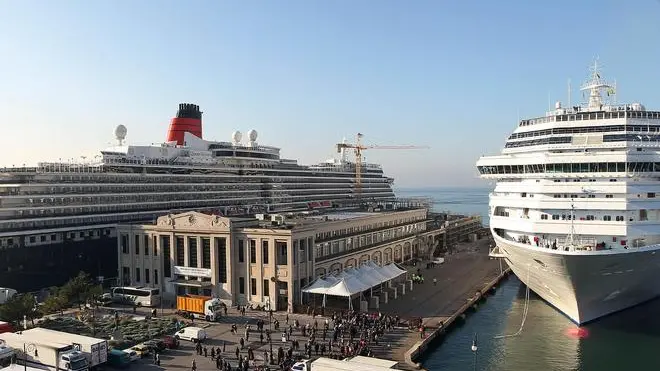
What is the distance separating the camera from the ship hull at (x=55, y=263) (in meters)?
47.3

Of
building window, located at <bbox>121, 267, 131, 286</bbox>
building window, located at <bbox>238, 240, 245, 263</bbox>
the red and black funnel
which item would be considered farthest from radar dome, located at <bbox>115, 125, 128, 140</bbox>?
building window, located at <bbox>238, 240, 245, 263</bbox>

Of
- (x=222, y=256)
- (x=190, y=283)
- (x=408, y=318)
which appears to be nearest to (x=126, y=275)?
(x=190, y=283)

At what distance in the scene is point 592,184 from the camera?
39.7m

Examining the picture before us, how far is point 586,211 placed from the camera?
129ft

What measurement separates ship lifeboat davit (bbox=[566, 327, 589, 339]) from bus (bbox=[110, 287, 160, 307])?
31956 mm

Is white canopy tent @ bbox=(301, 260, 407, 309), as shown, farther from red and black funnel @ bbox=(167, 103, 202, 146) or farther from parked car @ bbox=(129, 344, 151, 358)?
red and black funnel @ bbox=(167, 103, 202, 146)

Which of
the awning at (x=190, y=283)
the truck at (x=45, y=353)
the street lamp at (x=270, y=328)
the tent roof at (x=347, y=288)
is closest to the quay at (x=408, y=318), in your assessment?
the street lamp at (x=270, y=328)

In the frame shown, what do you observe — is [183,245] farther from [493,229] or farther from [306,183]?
[306,183]

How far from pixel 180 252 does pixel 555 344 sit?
3057 cm

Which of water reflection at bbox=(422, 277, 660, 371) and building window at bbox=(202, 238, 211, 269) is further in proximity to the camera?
building window at bbox=(202, 238, 211, 269)

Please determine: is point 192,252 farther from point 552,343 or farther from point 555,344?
point 555,344

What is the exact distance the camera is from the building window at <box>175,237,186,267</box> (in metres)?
49.6

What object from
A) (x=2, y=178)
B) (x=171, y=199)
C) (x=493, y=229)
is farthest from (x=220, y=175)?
(x=493, y=229)

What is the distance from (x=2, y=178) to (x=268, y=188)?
38478mm
